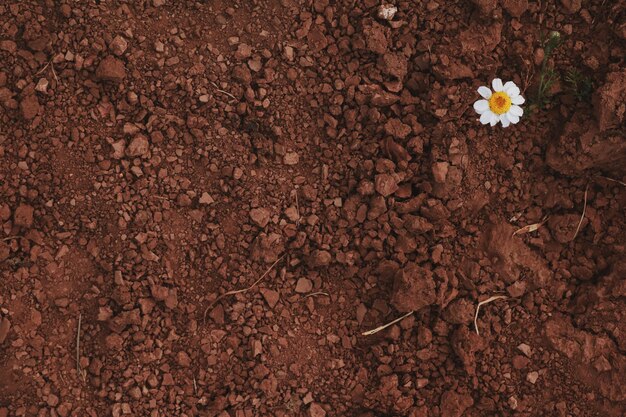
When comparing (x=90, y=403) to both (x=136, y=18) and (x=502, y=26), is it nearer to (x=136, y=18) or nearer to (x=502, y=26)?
(x=136, y=18)

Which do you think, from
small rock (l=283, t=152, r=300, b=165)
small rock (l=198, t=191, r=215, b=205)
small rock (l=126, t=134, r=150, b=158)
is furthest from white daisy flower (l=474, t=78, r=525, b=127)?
small rock (l=126, t=134, r=150, b=158)

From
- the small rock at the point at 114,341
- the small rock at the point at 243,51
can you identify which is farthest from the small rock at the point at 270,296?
the small rock at the point at 243,51

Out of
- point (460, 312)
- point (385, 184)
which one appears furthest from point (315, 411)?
point (385, 184)

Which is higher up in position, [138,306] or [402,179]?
[402,179]

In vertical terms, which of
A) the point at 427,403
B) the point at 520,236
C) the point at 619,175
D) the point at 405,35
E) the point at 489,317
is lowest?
the point at 427,403

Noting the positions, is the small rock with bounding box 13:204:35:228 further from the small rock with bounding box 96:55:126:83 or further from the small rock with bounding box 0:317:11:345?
the small rock with bounding box 96:55:126:83

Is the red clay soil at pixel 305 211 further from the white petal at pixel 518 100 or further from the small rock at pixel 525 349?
the white petal at pixel 518 100

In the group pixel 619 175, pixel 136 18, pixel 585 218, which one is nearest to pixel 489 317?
pixel 585 218
